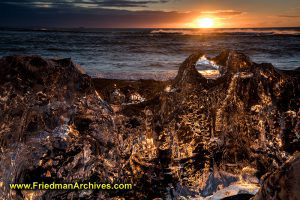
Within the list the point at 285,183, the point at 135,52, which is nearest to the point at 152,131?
the point at 285,183

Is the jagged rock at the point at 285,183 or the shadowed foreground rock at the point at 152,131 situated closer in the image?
the jagged rock at the point at 285,183

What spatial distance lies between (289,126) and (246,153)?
699 mm

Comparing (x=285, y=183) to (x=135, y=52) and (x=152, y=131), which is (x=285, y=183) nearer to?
(x=152, y=131)

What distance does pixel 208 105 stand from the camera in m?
3.32

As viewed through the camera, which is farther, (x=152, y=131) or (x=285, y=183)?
(x=152, y=131)

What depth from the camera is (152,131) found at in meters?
3.12

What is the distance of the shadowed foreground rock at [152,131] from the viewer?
2.52 m

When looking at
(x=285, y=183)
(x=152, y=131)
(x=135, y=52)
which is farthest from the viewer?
(x=135, y=52)

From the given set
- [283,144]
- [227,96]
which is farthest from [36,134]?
[283,144]

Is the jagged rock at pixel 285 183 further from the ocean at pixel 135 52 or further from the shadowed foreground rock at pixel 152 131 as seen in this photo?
the ocean at pixel 135 52

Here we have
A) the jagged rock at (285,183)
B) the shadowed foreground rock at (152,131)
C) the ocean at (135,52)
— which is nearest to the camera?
the jagged rock at (285,183)

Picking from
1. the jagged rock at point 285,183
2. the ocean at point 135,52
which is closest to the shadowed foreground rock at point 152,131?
the jagged rock at point 285,183

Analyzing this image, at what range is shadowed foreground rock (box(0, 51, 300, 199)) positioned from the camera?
8.25 feet

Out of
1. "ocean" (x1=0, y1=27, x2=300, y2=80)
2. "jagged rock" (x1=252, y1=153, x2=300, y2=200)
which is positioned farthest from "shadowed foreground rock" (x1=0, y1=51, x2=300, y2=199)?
"ocean" (x1=0, y1=27, x2=300, y2=80)
